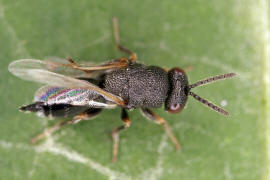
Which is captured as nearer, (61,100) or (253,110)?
(61,100)

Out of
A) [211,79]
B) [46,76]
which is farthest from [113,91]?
[211,79]

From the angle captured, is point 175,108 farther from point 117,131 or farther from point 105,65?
point 105,65

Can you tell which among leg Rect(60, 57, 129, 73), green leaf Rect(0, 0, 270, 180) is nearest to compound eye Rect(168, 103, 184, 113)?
green leaf Rect(0, 0, 270, 180)

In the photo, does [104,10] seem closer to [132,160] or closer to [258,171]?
[132,160]

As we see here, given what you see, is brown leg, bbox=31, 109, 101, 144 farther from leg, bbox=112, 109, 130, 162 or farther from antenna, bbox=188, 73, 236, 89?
antenna, bbox=188, 73, 236, 89

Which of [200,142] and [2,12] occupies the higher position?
[2,12]

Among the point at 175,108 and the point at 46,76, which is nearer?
the point at 46,76

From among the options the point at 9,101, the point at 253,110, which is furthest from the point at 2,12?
the point at 253,110
